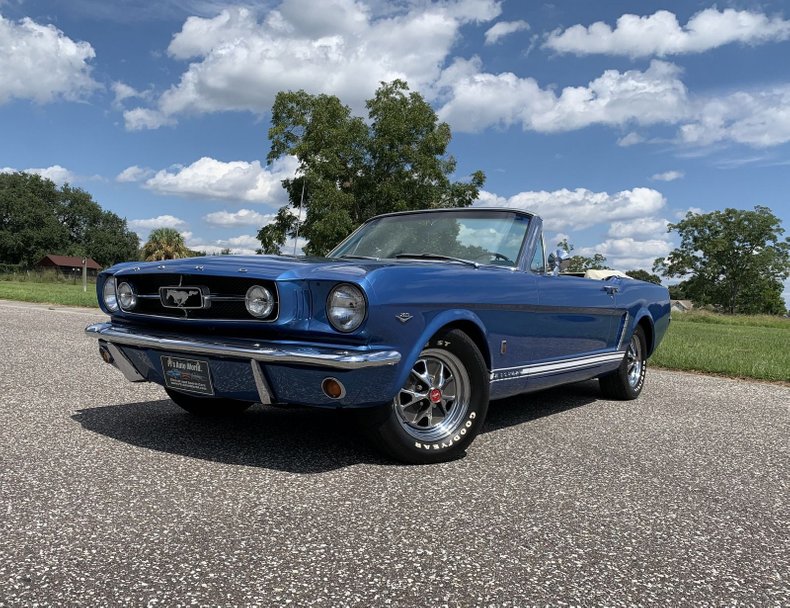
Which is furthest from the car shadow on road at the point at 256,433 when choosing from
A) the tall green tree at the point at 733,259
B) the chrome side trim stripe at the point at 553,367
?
the tall green tree at the point at 733,259

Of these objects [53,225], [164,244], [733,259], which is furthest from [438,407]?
[53,225]

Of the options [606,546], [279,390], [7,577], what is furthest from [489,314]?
[7,577]

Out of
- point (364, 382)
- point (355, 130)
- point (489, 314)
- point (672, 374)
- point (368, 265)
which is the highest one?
point (355, 130)

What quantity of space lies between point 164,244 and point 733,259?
51.8 meters

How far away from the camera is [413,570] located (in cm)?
223

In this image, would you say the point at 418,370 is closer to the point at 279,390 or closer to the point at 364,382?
the point at 364,382

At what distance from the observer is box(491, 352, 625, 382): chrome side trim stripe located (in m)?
3.97

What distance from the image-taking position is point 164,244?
53.8 meters

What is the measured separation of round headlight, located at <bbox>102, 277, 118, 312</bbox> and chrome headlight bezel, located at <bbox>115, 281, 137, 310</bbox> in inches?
2.3

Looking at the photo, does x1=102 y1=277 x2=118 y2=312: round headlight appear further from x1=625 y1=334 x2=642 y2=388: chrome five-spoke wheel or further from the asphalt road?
x1=625 y1=334 x2=642 y2=388: chrome five-spoke wheel

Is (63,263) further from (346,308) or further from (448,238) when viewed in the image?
(346,308)

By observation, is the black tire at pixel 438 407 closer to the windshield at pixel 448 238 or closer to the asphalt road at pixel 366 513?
the asphalt road at pixel 366 513

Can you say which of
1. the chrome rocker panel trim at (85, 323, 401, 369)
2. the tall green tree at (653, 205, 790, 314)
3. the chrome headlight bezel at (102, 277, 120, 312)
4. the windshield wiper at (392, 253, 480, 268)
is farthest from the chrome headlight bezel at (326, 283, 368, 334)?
the tall green tree at (653, 205, 790, 314)

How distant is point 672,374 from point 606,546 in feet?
20.3
